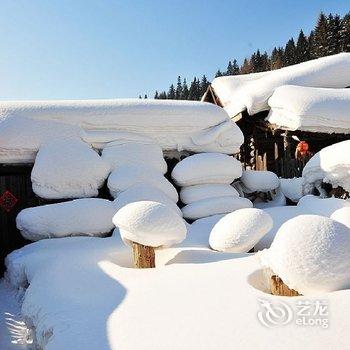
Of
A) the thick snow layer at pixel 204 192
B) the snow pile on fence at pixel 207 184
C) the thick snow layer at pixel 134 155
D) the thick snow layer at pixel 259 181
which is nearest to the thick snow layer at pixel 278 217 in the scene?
the snow pile on fence at pixel 207 184

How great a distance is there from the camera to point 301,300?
2.93 metres

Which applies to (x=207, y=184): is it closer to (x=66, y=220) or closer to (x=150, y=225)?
(x=66, y=220)

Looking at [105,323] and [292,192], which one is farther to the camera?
[292,192]

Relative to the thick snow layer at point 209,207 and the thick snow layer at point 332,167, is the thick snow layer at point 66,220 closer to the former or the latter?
the thick snow layer at point 209,207

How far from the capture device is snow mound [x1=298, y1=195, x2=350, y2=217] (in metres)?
6.96

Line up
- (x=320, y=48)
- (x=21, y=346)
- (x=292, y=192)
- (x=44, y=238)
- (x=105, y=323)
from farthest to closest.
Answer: (x=320, y=48) < (x=292, y=192) < (x=44, y=238) < (x=21, y=346) < (x=105, y=323)

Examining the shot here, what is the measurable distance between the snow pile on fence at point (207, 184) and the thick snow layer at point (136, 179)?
33cm

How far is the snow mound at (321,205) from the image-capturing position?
6.96 m

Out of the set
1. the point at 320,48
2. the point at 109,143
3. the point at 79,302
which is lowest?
the point at 79,302

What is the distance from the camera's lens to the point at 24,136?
24.8 feet

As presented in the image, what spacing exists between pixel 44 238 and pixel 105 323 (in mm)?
4259

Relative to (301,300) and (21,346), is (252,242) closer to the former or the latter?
(301,300)

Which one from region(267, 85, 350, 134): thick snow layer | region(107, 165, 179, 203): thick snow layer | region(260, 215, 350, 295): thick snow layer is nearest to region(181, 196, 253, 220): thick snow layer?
region(107, 165, 179, 203): thick snow layer

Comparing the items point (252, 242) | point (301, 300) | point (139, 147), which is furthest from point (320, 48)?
point (301, 300)
